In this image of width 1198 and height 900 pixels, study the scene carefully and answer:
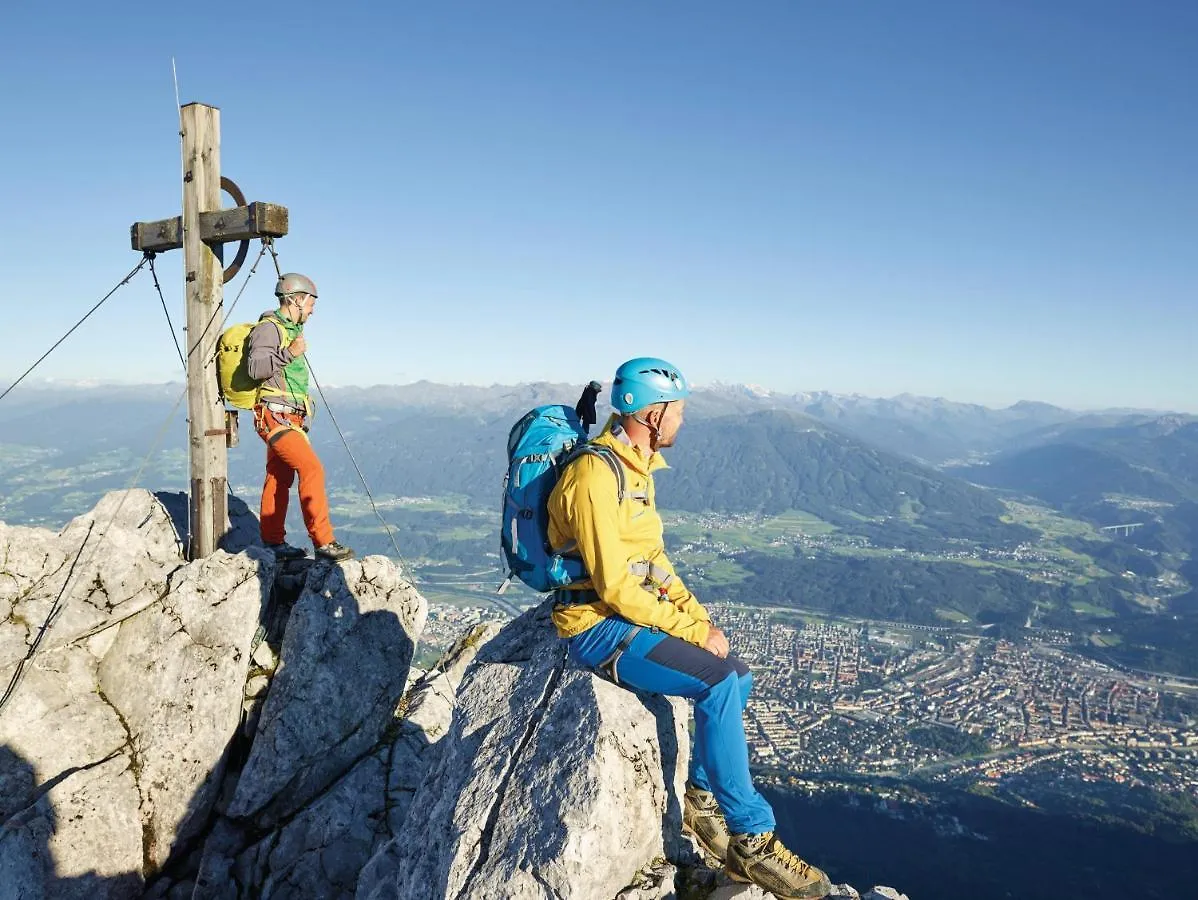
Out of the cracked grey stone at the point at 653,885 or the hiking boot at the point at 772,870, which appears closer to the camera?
the cracked grey stone at the point at 653,885

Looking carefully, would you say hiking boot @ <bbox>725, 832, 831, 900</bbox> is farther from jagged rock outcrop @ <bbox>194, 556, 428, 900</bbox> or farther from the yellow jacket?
jagged rock outcrop @ <bbox>194, 556, 428, 900</bbox>

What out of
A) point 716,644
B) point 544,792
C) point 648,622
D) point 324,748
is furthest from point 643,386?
point 324,748

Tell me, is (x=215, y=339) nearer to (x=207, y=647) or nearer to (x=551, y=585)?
Answer: (x=207, y=647)

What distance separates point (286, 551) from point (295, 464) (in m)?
1.87

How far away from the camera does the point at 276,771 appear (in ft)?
30.7

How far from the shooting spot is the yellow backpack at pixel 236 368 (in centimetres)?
1090

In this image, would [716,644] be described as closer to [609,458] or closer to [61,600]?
[609,458]

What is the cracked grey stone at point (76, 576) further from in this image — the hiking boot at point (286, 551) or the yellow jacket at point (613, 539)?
the yellow jacket at point (613, 539)

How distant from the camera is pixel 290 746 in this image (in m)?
9.55

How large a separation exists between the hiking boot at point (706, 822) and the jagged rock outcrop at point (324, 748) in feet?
14.5

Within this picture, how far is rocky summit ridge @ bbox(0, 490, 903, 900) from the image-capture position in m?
6.05

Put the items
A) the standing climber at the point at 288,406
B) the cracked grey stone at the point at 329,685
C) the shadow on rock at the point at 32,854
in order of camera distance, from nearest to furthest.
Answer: the shadow on rock at the point at 32,854, the cracked grey stone at the point at 329,685, the standing climber at the point at 288,406

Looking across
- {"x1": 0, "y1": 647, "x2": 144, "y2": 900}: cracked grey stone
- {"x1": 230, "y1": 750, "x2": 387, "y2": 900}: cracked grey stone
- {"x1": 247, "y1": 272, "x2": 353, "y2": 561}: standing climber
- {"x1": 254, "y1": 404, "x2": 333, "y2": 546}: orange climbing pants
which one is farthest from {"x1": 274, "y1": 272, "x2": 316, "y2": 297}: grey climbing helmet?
{"x1": 230, "y1": 750, "x2": 387, "y2": 900}: cracked grey stone

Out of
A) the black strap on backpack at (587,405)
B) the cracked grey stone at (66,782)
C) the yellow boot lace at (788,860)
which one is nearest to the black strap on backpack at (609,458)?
the black strap on backpack at (587,405)
